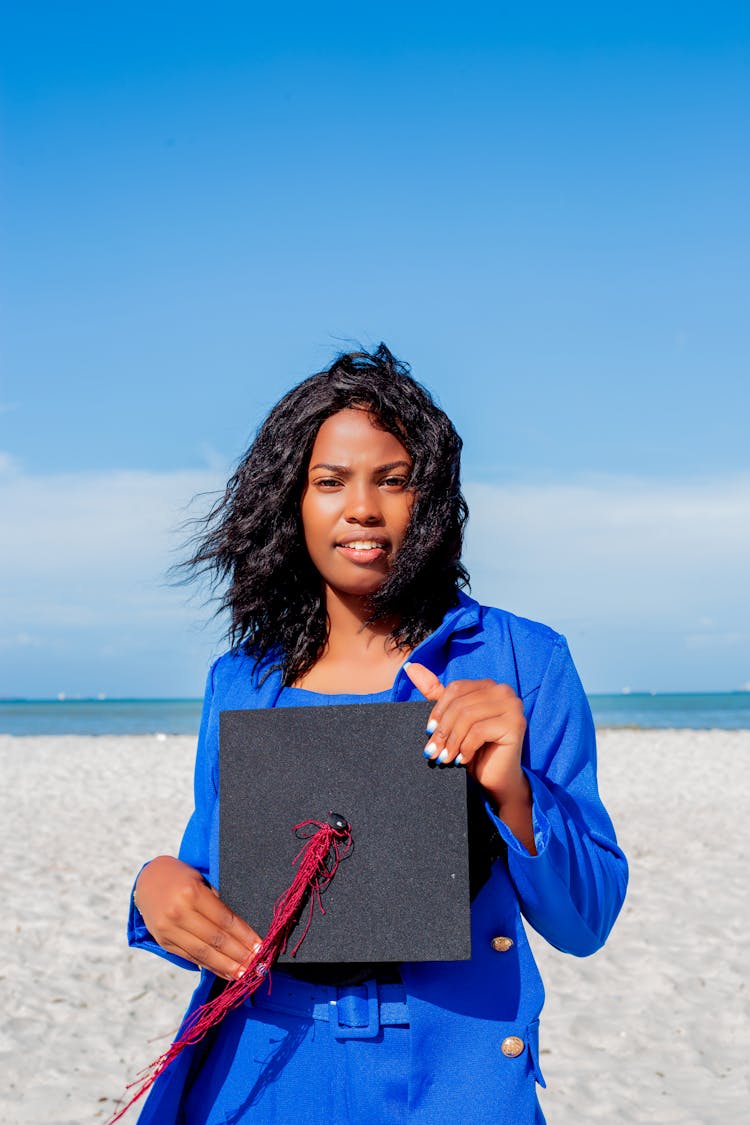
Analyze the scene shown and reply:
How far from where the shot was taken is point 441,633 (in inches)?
67.7

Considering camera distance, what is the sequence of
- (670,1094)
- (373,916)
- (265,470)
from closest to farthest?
(373,916)
(265,470)
(670,1094)

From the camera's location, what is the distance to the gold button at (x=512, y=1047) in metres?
1.54

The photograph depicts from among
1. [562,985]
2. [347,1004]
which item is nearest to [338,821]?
[347,1004]

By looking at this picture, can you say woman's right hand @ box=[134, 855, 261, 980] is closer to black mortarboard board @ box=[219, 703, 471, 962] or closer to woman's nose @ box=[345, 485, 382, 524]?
black mortarboard board @ box=[219, 703, 471, 962]

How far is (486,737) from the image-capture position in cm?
140

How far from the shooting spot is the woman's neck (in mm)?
1853

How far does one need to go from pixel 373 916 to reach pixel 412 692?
0.38 m

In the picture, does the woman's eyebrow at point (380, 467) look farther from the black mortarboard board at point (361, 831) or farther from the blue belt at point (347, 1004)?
the blue belt at point (347, 1004)

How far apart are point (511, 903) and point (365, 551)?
1.95 feet

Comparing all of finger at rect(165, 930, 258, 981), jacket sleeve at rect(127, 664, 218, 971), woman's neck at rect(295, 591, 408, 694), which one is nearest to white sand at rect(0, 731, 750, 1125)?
jacket sleeve at rect(127, 664, 218, 971)

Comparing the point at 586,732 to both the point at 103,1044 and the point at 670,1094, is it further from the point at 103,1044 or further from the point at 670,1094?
the point at 103,1044

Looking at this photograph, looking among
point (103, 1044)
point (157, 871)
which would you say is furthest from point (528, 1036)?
point (103, 1044)

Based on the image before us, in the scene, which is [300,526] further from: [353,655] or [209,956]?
[209,956]

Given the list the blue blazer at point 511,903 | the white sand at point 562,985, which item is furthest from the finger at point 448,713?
the white sand at point 562,985
